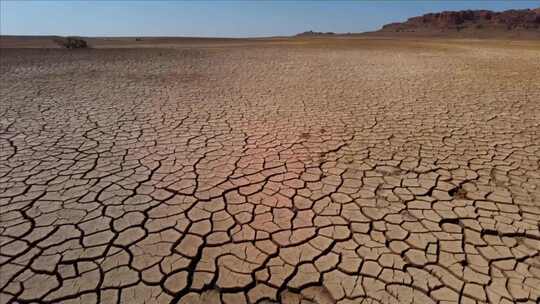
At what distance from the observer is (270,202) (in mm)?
2436

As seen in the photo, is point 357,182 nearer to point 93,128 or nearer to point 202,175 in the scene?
point 202,175

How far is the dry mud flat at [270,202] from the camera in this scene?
1682mm

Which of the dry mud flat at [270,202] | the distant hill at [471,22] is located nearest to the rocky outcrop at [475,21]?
the distant hill at [471,22]

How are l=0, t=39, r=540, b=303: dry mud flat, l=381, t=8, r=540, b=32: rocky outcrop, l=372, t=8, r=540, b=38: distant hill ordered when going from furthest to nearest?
l=381, t=8, r=540, b=32: rocky outcrop < l=372, t=8, r=540, b=38: distant hill < l=0, t=39, r=540, b=303: dry mud flat

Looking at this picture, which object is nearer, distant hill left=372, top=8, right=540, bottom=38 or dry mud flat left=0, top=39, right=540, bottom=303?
dry mud flat left=0, top=39, right=540, bottom=303

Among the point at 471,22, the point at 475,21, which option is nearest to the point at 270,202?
the point at 471,22

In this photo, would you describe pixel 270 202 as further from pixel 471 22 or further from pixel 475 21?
pixel 475 21

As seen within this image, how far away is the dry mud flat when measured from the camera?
168 centimetres

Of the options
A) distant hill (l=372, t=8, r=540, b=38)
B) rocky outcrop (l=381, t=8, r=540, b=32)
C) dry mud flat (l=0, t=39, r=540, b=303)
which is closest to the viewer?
dry mud flat (l=0, t=39, r=540, b=303)

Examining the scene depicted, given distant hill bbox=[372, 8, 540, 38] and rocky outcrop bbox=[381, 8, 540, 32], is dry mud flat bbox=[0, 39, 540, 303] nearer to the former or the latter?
distant hill bbox=[372, 8, 540, 38]

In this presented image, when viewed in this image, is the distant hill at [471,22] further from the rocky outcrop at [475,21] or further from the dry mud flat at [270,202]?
the dry mud flat at [270,202]

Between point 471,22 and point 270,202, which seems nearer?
point 270,202

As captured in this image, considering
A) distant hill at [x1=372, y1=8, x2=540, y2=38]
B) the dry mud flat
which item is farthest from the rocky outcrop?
the dry mud flat

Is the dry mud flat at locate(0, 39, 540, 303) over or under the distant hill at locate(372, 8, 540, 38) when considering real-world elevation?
under
